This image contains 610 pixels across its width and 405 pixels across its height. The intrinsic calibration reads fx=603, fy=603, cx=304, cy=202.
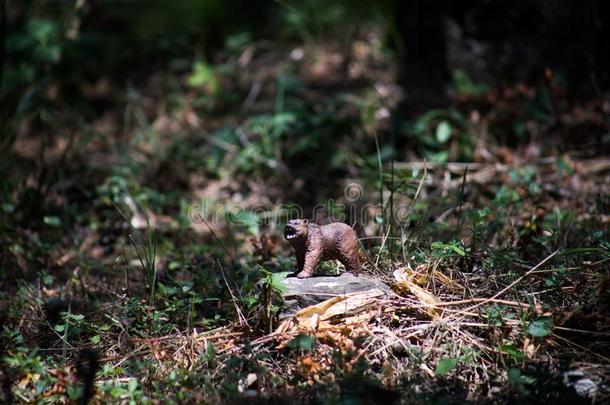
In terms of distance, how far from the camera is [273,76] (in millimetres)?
6113

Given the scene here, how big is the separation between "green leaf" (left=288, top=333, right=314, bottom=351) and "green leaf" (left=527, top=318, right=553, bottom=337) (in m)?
0.88

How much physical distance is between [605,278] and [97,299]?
2.48 m

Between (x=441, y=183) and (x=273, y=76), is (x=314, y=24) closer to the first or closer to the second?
(x=273, y=76)

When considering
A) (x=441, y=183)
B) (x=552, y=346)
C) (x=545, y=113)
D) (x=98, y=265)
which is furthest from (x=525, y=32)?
(x=98, y=265)

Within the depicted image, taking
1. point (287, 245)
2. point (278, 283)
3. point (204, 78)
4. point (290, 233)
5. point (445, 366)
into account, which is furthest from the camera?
point (204, 78)

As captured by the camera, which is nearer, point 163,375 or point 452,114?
point 163,375

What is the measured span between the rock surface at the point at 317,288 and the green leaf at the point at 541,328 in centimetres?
61

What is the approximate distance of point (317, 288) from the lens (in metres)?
2.68

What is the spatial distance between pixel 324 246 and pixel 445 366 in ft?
2.50

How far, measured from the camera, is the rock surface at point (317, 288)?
2650mm

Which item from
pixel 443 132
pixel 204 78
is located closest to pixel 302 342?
pixel 443 132

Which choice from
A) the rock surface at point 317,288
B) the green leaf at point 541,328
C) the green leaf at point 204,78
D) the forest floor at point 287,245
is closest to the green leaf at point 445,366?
the forest floor at point 287,245

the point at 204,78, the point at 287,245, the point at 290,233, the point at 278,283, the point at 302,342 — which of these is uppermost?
the point at 204,78

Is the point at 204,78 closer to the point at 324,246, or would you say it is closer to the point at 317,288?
the point at 324,246
